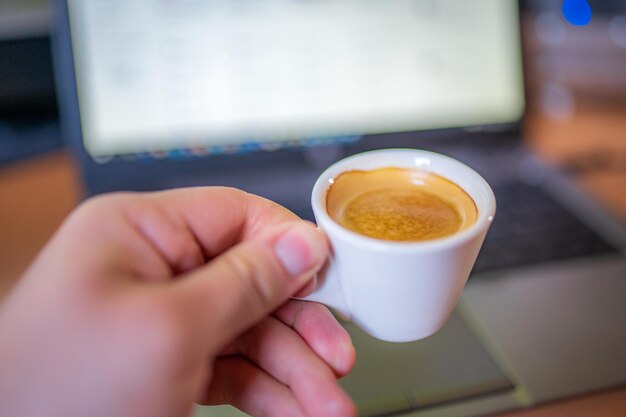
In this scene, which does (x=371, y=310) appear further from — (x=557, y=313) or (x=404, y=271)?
(x=557, y=313)

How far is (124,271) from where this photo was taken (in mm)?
312

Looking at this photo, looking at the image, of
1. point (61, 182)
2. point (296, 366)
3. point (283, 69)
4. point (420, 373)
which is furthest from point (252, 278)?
point (61, 182)

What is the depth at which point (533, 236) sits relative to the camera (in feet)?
2.05

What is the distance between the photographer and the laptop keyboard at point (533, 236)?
1.96ft

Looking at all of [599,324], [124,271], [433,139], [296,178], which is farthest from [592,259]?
[124,271]

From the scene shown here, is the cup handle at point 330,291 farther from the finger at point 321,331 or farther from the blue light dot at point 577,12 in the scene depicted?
the blue light dot at point 577,12

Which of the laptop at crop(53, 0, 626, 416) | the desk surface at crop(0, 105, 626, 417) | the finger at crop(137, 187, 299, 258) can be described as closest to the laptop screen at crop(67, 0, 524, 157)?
the laptop at crop(53, 0, 626, 416)

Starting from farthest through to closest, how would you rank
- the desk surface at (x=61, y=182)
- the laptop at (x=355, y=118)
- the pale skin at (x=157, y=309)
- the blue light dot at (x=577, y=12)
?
the blue light dot at (x=577, y=12) < the desk surface at (x=61, y=182) < the laptop at (x=355, y=118) < the pale skin at (x=157, y=309)

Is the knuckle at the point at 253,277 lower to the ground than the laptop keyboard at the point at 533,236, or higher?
higher

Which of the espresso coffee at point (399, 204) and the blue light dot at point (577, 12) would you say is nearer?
the espresso coffee at point (399, 204)

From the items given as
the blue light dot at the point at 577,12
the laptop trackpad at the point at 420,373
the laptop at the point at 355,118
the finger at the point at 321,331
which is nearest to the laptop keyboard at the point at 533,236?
the laptop at the point at 355,118

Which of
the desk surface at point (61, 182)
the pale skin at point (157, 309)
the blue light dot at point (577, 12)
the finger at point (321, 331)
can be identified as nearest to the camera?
the pale skin at point (157, 309)

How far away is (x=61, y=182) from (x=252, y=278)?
0.56 metres

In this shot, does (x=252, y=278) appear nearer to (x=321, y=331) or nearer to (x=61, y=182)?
(x=321, y=331)
